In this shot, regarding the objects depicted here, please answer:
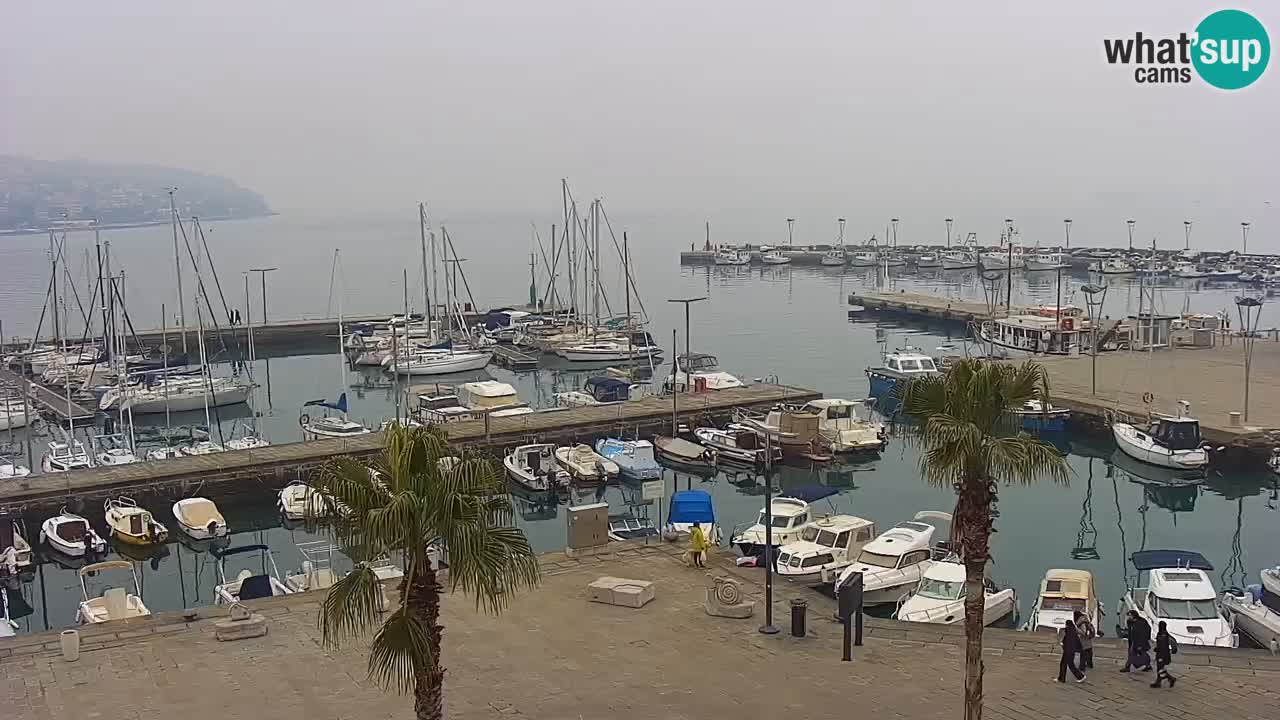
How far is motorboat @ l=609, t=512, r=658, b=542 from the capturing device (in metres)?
31.3

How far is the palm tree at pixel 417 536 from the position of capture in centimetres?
988

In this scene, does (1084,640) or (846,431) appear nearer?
(1084,640)

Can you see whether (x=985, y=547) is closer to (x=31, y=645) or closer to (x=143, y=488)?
(x=31, y=645)

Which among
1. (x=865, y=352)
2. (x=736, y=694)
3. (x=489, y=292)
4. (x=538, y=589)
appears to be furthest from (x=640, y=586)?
(x=489, y=292)

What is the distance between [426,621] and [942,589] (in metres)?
16.9

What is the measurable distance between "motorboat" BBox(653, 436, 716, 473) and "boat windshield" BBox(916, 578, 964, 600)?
20.3 m

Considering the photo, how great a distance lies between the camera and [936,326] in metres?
97.7

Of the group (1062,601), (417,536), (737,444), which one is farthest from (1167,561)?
(417,536)

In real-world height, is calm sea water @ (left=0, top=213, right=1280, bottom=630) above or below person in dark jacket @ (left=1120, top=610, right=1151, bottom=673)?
below

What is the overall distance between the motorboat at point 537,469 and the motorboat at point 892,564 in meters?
14.9

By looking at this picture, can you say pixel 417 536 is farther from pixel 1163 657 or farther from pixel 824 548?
pixel 824 548

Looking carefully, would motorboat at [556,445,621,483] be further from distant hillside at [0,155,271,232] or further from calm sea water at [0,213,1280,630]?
distant hillside at [0,155,271,232]

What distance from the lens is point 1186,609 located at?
2359 cm

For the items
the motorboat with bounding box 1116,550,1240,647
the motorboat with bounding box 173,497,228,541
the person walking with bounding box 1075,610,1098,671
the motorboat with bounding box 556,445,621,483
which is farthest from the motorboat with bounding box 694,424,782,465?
the person walking with bounding box 1075,610,1098,671
